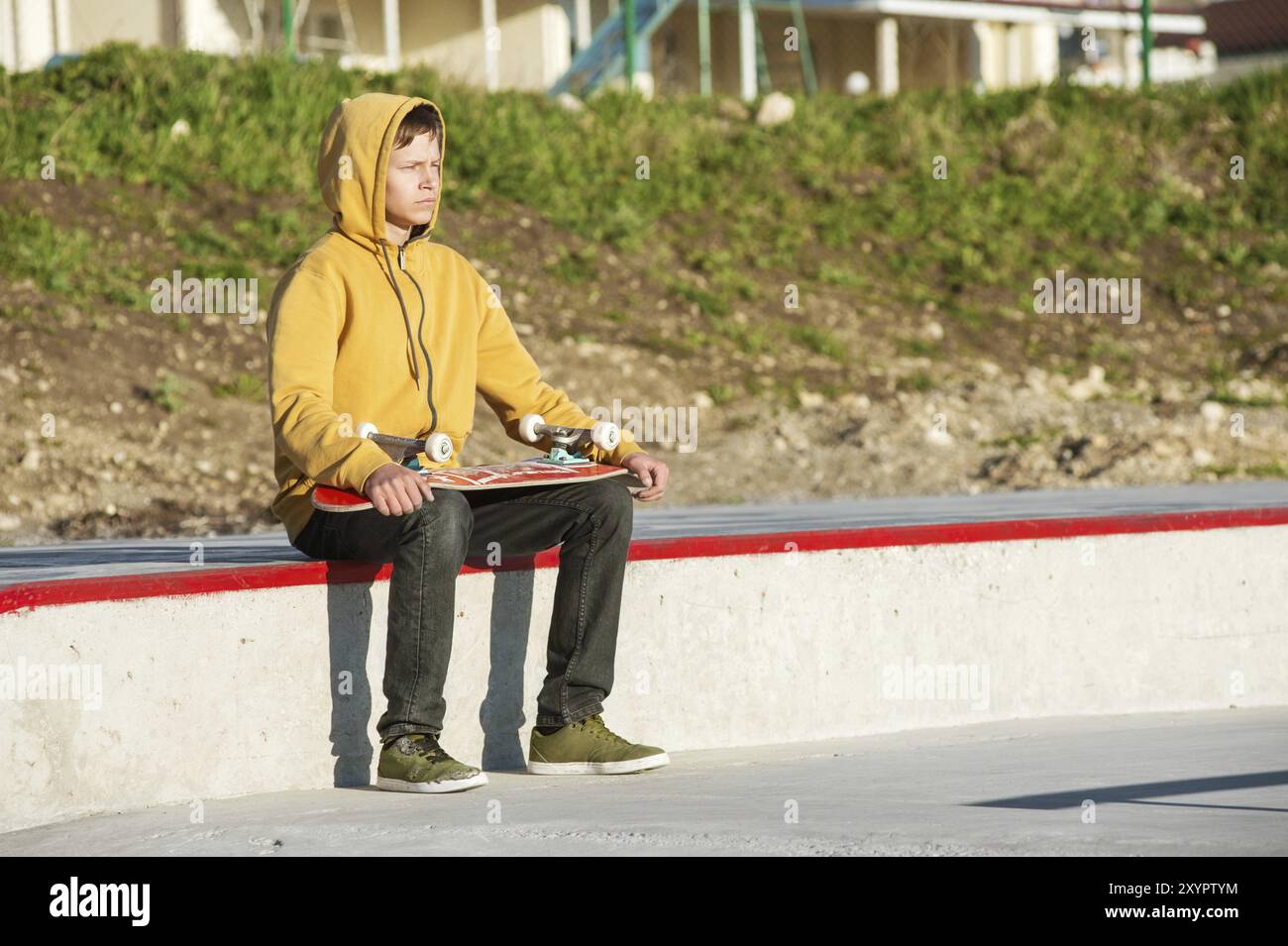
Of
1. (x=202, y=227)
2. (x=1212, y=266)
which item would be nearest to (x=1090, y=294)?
(x=1212, y=266)

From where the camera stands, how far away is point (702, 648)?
565 cm

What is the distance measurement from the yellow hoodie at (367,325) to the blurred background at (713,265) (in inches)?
204

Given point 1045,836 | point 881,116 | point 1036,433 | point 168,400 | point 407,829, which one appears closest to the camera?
point 1045,836

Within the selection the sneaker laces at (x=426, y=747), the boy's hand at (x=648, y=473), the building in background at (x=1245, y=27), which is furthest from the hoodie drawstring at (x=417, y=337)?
the building in background at (x=1245, y=27)

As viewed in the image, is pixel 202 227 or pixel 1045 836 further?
pixel 202 227

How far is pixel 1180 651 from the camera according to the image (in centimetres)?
649

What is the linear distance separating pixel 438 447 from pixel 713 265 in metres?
10.9

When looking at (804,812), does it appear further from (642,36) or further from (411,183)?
(642,36)

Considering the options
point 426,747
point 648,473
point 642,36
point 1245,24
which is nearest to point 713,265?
point 642,36

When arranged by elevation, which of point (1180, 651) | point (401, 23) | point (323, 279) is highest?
point (401, 23)

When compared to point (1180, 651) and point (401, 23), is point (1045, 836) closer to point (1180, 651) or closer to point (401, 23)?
point (1180, 651)

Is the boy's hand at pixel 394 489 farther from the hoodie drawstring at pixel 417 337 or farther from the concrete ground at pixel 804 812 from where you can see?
the concrete ground at pixel 804 812

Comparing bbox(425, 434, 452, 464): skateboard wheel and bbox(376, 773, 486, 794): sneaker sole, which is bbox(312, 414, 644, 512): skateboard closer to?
bbox(425, 434, 452, 464): skateboard wheel

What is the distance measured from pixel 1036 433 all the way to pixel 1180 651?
21.4 feet
